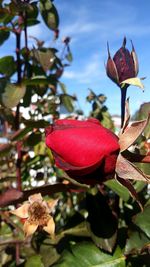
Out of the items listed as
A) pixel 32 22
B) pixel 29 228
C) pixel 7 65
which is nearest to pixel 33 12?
pixel 32 22

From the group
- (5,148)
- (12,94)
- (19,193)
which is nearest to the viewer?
(19,193)

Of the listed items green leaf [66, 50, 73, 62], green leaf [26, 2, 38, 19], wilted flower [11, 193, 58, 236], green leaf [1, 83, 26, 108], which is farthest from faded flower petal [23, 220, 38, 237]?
green leaf [66, 50, 73, 62]

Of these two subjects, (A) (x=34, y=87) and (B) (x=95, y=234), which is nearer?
(B) (x=95, y=234)

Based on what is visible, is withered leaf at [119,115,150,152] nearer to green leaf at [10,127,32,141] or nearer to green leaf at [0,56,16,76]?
green leaf at [10,127,32,141]

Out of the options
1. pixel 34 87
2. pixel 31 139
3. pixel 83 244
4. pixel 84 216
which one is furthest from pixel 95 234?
pixel 34 87

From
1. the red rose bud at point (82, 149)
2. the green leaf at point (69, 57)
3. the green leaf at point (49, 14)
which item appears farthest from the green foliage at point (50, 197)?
the green leaf at point (69, 57)

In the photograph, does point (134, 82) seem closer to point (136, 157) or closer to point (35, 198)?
point (136, 157)

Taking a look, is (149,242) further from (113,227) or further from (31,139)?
(31,139)
